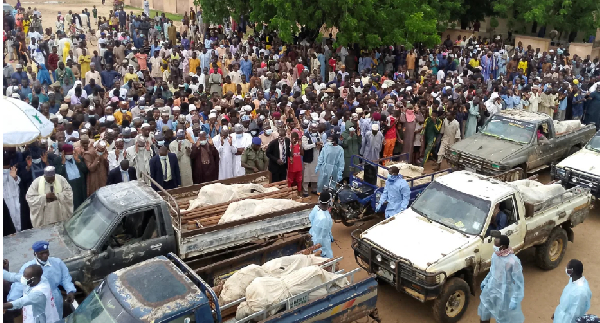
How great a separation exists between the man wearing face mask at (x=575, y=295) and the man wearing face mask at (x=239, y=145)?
6.83m

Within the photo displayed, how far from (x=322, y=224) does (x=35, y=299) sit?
3863mm

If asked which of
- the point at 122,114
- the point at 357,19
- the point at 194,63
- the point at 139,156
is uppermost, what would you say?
the point at 357,19

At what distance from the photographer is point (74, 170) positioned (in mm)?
10273

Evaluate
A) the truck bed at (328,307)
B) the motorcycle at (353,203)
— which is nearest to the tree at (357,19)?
the motorcycle at (353,203)

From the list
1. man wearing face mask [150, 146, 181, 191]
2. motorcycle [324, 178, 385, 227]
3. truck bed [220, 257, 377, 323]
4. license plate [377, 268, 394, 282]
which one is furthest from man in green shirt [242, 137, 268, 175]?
truck bed [220, 257, 377, 323]

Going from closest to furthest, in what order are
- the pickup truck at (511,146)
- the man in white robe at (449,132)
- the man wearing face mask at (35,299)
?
the man wearing face mask at (35,299)
the pickup truck at (511,146)
the man in white robe at (449,132)

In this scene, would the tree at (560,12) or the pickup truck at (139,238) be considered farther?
the tree at (560,12)

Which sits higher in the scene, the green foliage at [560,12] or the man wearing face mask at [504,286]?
the green foliage at [560,12]

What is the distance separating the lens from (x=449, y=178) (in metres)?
9.53

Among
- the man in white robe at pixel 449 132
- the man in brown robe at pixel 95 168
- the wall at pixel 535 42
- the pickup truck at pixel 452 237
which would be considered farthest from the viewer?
the wall at pixel 535 42

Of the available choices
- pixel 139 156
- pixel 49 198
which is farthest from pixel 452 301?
pixel 49 198

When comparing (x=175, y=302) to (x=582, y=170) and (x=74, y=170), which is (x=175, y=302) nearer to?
(x=74, y=170)

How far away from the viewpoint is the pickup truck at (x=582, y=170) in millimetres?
11875

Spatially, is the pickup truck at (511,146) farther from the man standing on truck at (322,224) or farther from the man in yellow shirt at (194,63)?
the man in yellow shirt at (194,63)
